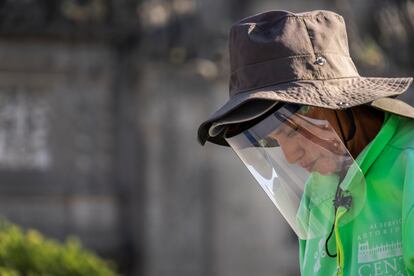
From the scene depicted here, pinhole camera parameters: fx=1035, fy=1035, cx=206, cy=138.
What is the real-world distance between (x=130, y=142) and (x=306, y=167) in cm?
645

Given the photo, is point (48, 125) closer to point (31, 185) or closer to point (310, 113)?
point (31, 185)

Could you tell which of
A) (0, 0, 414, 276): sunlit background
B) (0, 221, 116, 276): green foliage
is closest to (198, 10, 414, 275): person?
(0, 221, 116, 276): green foliage

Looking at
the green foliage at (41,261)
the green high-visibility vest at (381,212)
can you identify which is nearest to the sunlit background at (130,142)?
the green foliage at (41,261)

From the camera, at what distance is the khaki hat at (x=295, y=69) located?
9.84 feet

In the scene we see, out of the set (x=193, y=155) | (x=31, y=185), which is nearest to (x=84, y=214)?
(x=31, y=185)

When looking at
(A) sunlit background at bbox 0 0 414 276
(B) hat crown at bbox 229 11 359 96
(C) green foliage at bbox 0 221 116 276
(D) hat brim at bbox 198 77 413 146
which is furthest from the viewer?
(A) sunlit background at bbox 0 0 414 276

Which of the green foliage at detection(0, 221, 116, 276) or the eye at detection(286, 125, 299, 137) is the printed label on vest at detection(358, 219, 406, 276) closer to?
the eye at detection(286, 125, 299, 137)

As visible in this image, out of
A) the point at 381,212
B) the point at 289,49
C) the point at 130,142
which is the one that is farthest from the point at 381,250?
the point at 130,142

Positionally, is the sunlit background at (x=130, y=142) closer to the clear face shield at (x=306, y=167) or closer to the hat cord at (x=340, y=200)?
the clear face shield at (x=306, y=167)

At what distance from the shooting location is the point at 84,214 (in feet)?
30.7

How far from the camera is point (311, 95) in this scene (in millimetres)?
2977

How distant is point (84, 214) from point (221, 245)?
1270 millimetres

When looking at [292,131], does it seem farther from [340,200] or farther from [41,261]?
[41,261]

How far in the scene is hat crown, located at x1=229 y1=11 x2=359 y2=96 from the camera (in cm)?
305
